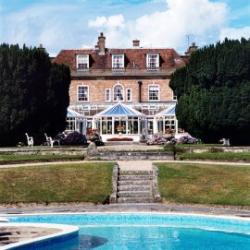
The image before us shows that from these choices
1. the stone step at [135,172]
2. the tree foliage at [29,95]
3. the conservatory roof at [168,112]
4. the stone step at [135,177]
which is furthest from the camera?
the conservatory roof at [168,112]

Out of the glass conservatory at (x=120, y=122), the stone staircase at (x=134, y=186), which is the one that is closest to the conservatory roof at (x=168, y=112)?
the glass conservatory at (x=120, y=122)

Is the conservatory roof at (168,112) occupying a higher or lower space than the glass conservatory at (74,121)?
higher

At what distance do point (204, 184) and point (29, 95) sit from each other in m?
24.4

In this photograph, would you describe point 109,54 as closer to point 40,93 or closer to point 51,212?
point 40,93

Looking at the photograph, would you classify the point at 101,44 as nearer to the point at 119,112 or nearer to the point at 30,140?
the point at 119,112

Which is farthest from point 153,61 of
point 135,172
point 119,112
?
point 135,172

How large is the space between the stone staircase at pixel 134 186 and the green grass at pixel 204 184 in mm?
378

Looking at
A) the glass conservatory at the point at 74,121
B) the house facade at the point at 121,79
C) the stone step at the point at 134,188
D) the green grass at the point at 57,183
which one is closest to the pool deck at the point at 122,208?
the green grass at the point at 57,183

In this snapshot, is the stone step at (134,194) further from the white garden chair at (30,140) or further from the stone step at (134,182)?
the white garden chair at (30,140)

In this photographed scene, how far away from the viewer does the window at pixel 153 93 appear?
66438mm

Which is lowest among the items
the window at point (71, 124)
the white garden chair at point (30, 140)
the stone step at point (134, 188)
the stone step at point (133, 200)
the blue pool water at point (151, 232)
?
the blue pool water at point (151, 232)

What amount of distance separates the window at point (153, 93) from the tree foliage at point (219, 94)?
814 inches

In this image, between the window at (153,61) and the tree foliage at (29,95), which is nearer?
the tree foliage at (29,95)

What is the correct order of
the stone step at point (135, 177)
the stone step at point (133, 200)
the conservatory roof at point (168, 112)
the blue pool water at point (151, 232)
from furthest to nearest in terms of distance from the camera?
the conservatory roof at point (168, 112) → the stone step at point (135, 177) → the stone step at point (133, 200) → the blue pool water at point (151, 232)
